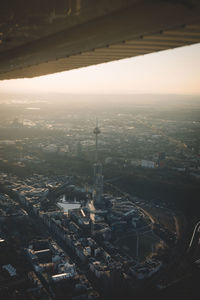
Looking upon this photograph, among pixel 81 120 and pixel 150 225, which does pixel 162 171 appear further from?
pixel 81 120

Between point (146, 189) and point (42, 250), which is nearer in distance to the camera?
point (42, 250)

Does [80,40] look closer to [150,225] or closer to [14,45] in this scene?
[14,45]

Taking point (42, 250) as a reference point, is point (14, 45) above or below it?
above

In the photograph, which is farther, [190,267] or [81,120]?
[81,120]

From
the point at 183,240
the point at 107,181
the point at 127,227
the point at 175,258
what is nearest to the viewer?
the point at 175,258

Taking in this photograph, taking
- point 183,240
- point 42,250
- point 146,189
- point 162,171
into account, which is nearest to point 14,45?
point 42,250

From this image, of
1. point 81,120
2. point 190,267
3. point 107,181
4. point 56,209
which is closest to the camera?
point 190,267

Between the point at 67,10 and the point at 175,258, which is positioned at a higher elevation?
the point at 67,10

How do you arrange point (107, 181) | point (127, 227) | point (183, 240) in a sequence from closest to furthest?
point (183, 240), point (127, 227), point (107, 181)

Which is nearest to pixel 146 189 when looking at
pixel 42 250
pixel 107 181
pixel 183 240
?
pixel 107 181
